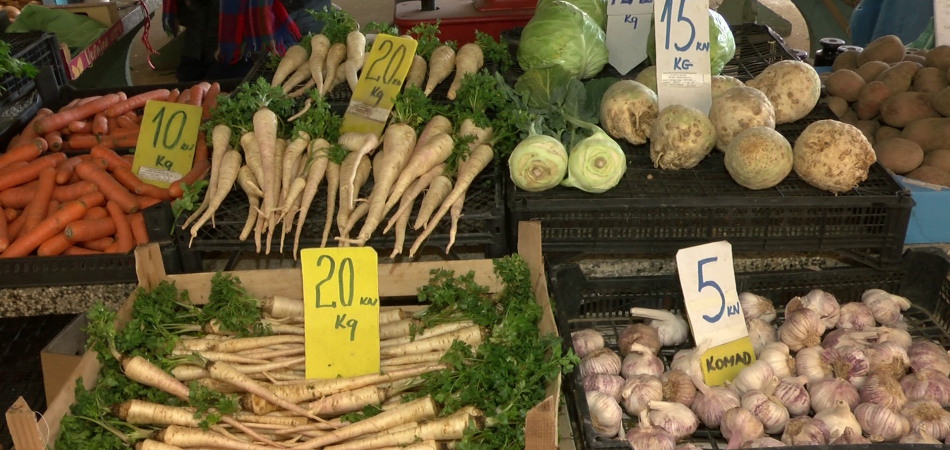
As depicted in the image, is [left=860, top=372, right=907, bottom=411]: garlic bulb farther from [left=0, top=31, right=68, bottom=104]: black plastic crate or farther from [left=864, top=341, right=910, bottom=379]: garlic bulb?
[left=0, top=31, right=68, bottom=104]: black plastic crate

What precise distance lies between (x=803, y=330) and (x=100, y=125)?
2885 mm

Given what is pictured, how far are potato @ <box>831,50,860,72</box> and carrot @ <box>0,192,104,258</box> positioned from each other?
3.11 meters

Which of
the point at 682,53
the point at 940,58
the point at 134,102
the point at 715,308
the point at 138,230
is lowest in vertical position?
the point at 138,230

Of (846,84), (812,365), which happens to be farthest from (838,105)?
(812,365)

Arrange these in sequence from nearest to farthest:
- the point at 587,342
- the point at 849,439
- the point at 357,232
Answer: the point at 849,439
the point at 587,342
the point at 357,232

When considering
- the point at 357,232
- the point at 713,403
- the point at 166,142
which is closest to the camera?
the point at 713,403

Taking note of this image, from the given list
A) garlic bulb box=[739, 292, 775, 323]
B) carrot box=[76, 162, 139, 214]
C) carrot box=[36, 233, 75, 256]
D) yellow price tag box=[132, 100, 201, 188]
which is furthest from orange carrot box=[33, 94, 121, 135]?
garlic bulb box=[739, 292, 775, 323]

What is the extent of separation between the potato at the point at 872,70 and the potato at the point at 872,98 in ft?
0.42

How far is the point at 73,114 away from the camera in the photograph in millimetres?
3264

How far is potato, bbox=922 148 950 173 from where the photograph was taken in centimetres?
252

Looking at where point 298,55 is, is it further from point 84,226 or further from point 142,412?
point 142,412

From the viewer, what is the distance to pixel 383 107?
2484mm

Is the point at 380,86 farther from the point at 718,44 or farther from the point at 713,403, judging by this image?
the point at 713,403

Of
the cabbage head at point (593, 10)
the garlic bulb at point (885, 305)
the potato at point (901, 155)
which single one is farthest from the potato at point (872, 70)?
the garlic bulb at point (885, 305)
